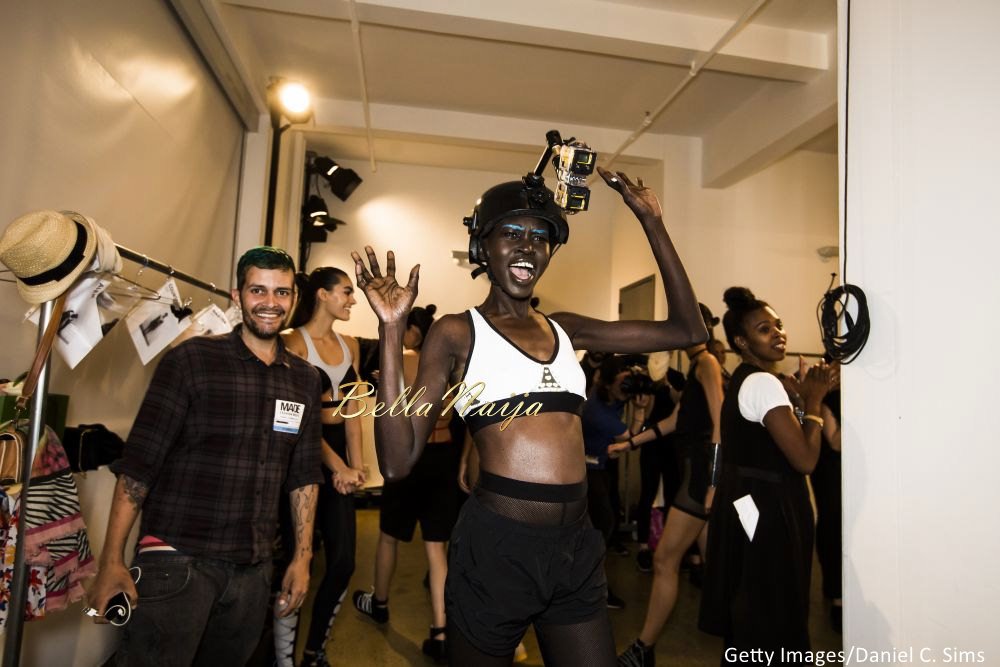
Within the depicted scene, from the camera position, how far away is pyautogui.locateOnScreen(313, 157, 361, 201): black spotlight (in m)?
7.09

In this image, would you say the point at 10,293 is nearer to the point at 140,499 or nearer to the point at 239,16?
the point at 140,499

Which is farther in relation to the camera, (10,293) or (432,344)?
(10,293)

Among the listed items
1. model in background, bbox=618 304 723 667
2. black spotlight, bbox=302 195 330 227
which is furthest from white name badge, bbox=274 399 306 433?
black spotlight, bbox=302 195 330 227

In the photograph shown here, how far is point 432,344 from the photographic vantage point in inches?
62.3

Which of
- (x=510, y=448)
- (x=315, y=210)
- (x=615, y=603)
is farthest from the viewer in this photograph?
(x=315, y=210)

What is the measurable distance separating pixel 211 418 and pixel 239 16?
3905mm

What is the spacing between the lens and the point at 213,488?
1.90 meters

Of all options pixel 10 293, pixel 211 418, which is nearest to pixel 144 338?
pixel 10 293

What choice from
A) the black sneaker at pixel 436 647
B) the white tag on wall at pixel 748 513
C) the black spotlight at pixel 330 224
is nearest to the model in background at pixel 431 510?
the black sneaker at pixel 436 647

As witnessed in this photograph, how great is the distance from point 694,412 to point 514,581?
243 centimetres

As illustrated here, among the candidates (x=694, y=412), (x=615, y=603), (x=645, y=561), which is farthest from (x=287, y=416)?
(x=645, y=561)

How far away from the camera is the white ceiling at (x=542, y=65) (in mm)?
4246

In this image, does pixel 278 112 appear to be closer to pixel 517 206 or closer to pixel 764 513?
pixel 517 206

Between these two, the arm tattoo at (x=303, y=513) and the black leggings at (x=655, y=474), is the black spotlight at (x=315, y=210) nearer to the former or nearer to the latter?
the black leggings at (x=655, y=474)
